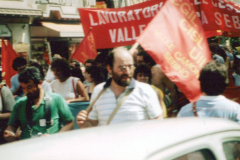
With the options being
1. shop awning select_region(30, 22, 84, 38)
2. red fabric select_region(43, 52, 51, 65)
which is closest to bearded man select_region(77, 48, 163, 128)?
red fabric select_region(43, 52, 51, 65)

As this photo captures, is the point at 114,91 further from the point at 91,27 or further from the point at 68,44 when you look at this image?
the point at 68,44

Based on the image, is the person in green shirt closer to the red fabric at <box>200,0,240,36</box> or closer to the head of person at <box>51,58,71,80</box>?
the head of person at <box>51,58,71,80</box>


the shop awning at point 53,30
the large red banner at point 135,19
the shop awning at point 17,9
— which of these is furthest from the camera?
the shop awning at point 53,30

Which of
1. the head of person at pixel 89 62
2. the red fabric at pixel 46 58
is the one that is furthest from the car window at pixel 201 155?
the red fabric at pixel 46 58

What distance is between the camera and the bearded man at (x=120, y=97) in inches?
119

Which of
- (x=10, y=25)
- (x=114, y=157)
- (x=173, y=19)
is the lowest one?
(x=114, y=157)

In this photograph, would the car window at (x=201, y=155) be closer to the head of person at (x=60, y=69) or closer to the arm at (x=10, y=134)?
the arm at (x=10, y=134)

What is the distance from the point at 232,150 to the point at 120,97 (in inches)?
49.6

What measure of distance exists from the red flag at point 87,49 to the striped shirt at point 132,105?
3.12 m

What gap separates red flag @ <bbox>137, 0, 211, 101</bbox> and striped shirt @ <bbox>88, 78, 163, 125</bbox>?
1.71ft

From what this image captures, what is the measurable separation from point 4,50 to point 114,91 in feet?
16.2

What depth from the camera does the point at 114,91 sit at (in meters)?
3.21

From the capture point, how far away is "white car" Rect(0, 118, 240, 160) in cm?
161

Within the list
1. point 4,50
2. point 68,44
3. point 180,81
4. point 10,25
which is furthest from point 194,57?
point 68,44
